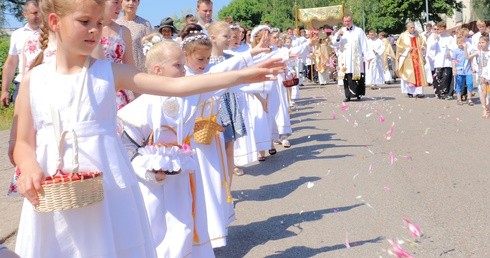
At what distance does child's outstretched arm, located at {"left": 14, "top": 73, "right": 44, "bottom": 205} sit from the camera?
127 inches

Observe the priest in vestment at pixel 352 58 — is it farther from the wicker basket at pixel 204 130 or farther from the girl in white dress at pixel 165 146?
the girl in white dress at pixel 165 146

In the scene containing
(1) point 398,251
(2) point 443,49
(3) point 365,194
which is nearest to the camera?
(1) point 398,251

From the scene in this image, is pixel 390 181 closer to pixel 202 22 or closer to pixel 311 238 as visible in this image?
pixel 311 238

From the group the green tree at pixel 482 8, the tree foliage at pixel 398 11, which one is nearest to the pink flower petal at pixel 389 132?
the tree foliage at pixel 398 11

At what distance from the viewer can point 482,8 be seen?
76.4 meters

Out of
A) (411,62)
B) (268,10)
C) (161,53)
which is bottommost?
(411,62)

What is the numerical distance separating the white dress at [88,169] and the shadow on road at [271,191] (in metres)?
4.67

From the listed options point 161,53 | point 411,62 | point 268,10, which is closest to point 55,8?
point 161,53

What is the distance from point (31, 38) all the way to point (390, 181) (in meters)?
4.07

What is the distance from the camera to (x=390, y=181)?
853 centimetres

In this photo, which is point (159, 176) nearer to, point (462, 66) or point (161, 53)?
point (161, 53)

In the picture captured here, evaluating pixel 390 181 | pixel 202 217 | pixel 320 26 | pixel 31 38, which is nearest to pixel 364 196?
pixel 390 181

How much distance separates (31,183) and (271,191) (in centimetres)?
550

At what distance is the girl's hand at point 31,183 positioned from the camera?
127 inches
